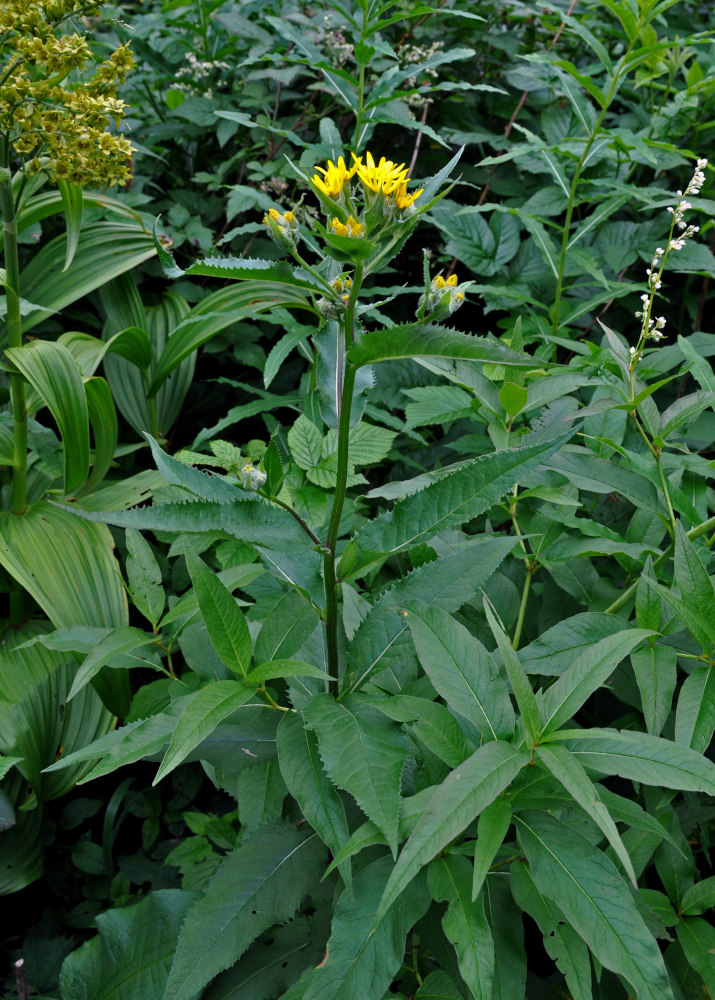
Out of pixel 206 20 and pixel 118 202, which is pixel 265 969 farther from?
pixel 206 20

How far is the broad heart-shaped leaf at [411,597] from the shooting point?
0.95 meters

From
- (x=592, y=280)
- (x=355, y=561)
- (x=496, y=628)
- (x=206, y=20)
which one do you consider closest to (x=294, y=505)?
(x=355, y=561)

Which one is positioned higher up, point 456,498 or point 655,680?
point 456,498

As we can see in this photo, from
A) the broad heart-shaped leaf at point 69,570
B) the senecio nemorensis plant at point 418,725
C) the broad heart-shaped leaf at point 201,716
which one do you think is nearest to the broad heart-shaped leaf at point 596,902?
the senecio nemorensis plant at point 418,725

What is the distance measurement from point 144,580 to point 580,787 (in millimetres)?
804

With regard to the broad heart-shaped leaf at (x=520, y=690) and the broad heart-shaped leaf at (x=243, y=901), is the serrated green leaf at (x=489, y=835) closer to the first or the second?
the broad heart-shaped leaf at (x=520, y=690)

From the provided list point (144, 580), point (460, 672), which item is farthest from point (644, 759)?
point (144, 580)

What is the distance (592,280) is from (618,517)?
833 mm

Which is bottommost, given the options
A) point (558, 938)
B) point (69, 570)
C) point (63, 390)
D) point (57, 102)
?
point (558, 938)

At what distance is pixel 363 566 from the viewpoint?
3.06 feet

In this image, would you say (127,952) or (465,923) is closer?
(465,923)

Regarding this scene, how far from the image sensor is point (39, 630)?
5.73 feet

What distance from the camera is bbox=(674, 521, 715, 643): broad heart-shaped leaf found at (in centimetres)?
96

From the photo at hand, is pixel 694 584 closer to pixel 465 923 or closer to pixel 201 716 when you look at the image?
pixel 465 923
